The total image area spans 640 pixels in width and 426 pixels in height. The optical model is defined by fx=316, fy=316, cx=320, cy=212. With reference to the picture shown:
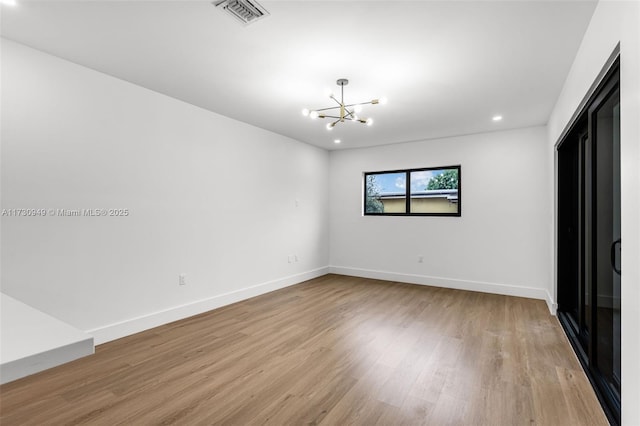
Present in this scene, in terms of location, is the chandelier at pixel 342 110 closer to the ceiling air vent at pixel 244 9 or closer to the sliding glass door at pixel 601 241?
the ceiling air vent at pixel 244 9

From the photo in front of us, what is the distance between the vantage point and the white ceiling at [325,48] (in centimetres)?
211

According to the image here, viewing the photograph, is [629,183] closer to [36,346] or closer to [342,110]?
[36,346]

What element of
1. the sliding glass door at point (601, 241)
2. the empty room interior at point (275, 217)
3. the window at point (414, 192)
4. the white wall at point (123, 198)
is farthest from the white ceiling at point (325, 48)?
the window at point (414, 192)

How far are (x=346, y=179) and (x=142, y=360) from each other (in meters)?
4.75

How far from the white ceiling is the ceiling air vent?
0.06 m

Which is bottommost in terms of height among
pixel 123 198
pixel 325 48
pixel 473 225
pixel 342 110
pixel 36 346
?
pixel 36 346

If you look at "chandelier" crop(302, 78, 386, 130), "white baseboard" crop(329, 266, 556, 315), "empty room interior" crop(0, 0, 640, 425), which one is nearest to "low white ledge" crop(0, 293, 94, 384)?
"empty room interior" crop(0, 0, 640, 425)

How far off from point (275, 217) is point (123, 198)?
2.37 metres

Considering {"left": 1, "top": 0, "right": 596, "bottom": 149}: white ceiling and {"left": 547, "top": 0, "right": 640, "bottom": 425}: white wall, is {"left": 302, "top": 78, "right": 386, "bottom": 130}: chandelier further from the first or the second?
{"left": 547, "top": 0, "right": 640, "bottom": 425}: white wall

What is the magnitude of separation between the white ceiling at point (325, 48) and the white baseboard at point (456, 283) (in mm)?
2605

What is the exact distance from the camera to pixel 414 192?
583 cm

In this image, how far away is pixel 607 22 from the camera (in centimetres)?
180

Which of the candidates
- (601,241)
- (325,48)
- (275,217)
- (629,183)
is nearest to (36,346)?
(629,183)

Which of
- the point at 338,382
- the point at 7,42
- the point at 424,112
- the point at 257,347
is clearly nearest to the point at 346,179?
the point at 424,112
